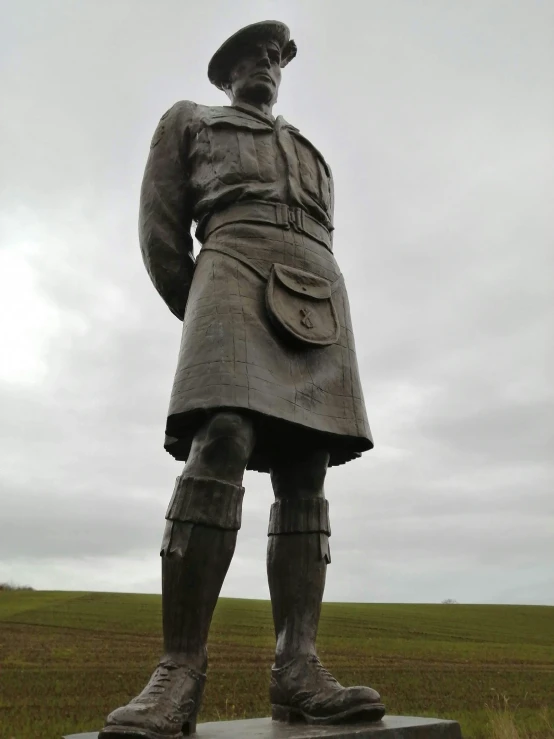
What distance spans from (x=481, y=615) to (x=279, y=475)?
22852 millimetres

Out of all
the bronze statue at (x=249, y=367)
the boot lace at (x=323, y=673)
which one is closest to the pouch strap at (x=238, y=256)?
the bronze statue at (x=249, y=367)

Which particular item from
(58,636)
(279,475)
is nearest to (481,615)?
(58,636)

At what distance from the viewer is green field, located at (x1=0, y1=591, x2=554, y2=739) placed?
616 centimetres

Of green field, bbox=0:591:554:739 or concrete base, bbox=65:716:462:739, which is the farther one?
green field, bbox=0:591:554:739

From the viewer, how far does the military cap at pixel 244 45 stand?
446 cm

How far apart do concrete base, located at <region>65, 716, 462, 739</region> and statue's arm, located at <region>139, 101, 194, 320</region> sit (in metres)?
2.24

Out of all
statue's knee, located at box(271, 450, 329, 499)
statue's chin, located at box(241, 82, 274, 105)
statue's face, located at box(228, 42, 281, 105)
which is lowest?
statue's knee, located at box(271, 450, 329, 499)

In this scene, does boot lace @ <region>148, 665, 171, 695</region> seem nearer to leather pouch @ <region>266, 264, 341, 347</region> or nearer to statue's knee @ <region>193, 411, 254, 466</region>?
statue's knee @ <region>193, 411, 254, 466</region>

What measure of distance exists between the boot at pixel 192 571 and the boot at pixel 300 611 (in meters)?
0.55

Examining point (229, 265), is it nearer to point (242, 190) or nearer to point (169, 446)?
point (242, 190)

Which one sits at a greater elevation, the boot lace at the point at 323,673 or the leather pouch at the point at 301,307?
the leather pouch at the point at 301,307

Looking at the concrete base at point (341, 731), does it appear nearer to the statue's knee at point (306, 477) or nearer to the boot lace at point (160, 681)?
the boot lace at point (160, 681)

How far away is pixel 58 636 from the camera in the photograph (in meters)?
12.9

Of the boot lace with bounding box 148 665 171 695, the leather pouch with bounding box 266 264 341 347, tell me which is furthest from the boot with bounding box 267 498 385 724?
the leather pouch with bounding box 266 264 341 347
